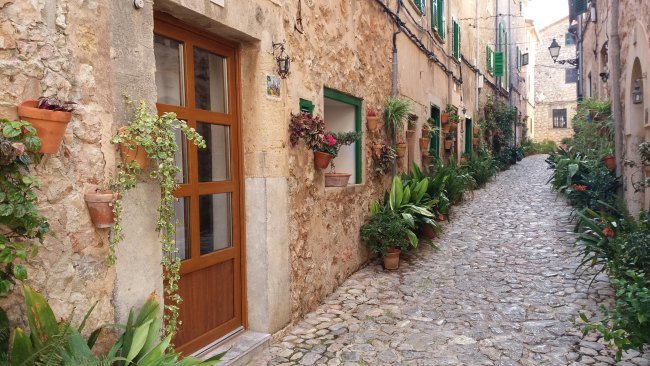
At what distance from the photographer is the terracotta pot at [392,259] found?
5.92 m

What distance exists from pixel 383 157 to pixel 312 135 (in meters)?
2.37

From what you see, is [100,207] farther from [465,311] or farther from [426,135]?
[426,135]

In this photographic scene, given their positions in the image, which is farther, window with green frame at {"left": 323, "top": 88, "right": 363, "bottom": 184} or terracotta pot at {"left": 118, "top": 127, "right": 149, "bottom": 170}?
window with green frame at {"left": 323, "top": 88, "right": 363, "bottom": 184}

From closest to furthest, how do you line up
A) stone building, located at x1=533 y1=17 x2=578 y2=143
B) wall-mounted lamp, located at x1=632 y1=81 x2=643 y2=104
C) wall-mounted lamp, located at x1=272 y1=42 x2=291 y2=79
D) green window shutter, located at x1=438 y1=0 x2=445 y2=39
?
wall-mounted lamp, located at x1=272 y1=42 x2=291 y2=79, wall-mounted lamp, located at x1=632 y1=81 x2=643 y2=104, green window shutter, located at x1=438 y1=0 x2=445 y2=39, stone building, located at x1=533 y1=17 x2=578 y2=143

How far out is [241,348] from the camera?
3615mm

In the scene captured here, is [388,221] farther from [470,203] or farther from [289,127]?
[470,203]

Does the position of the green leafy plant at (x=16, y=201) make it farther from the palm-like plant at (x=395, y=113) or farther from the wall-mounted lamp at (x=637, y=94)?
the wall-mounted lamp at (x=637, y=94)

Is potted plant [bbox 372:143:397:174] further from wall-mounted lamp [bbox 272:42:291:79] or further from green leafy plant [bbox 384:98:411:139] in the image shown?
wall-mounted lamp [bbox 272:42:291:79]

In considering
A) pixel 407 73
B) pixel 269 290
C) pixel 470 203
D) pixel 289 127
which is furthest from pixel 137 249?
pixel 470 203

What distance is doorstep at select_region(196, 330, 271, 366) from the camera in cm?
345

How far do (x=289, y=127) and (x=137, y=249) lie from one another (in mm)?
1892

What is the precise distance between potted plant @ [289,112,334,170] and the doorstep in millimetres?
1641

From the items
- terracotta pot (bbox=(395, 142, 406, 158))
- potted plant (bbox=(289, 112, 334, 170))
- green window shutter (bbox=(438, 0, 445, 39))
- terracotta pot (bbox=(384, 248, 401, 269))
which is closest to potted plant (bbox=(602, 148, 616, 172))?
terracotta pot (bbox=(395, 142, 406, 158))

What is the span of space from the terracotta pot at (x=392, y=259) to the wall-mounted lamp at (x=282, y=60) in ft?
9.11
